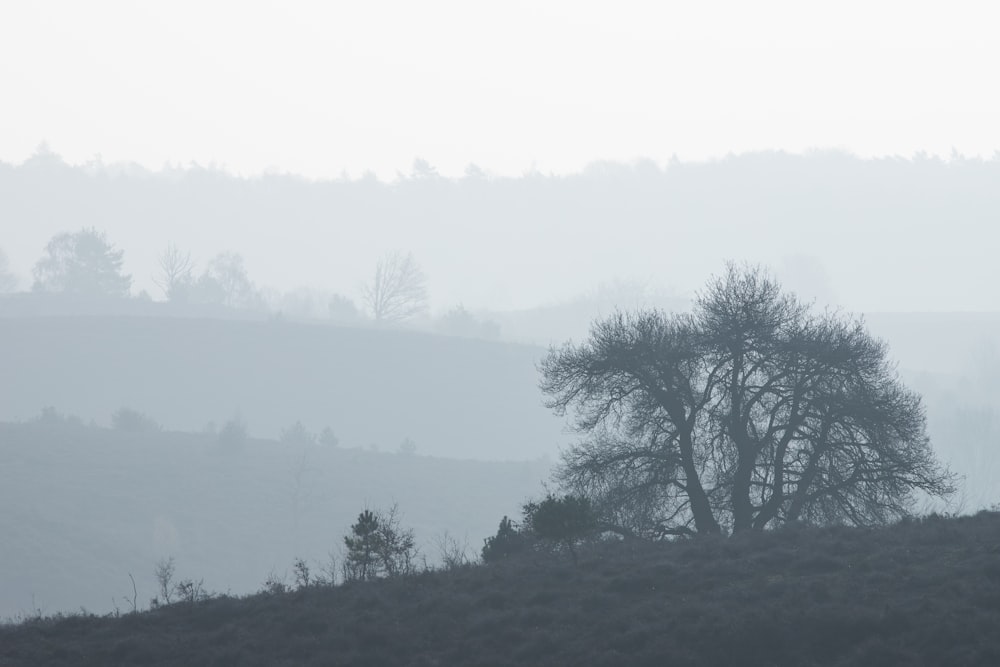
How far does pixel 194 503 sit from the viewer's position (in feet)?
209

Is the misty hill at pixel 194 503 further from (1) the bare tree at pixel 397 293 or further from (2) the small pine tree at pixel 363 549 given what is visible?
(1) the bare tree at pixel 397 293

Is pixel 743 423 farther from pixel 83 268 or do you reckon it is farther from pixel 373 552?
pixel 83 268

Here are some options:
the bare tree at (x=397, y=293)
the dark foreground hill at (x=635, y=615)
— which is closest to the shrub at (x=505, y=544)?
the dark foreground hill at (x=635, y=615)

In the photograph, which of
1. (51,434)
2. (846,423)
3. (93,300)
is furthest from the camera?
(93,300)

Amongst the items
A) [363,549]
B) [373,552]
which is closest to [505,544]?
[373,552]

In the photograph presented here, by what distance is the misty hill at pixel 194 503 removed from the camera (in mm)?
52344

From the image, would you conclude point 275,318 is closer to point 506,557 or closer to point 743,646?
point 506,557

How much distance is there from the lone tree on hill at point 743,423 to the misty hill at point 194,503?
25994 mm

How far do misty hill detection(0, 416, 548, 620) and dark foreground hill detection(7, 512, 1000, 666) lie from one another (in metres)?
32.9

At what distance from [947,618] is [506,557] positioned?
9.74 metres

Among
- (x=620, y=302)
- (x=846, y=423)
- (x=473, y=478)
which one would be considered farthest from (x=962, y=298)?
(x=846, y=423)

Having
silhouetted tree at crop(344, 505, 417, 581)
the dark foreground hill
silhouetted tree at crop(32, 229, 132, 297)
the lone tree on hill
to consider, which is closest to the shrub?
silhouetted tree at crop(344, 505, 417, 581)

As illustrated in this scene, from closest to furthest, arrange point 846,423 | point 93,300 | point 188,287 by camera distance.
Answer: point 846,423, point 93,300, point 188,287

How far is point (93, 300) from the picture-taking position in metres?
118
